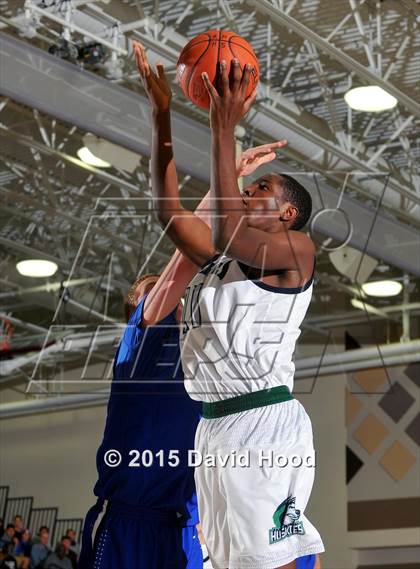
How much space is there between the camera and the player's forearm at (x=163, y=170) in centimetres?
283

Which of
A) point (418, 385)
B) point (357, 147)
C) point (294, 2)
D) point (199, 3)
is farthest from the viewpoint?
point (418, 385)

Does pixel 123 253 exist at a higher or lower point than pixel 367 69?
higher

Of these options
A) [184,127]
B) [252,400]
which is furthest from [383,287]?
[252,400]

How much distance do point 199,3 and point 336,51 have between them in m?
1.34

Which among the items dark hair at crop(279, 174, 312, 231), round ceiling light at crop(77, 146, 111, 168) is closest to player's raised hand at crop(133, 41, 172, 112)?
dark hair at crop(279, 174, 312, 231)

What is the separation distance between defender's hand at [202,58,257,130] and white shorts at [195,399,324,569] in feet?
3.01

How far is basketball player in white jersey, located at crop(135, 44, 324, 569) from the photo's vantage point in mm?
2848

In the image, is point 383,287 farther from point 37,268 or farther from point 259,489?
point 259,489

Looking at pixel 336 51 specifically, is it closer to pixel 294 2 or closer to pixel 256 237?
pixel 294 2

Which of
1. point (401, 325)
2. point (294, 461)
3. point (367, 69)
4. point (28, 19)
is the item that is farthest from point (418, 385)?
point (294, 461)

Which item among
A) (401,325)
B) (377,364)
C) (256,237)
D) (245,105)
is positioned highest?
(401,325)

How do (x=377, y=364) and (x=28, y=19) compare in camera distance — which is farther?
(x=377, y=364)

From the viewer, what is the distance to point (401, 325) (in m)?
16.3

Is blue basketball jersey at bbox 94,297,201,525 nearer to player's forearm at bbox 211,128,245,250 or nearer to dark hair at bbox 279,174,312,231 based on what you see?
dark hair at bbox 279,174,312,231
